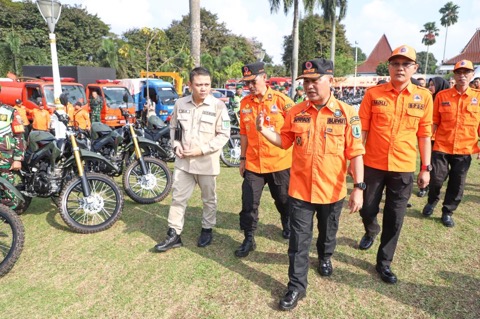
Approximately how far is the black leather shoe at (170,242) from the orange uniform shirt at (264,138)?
1.00 meters

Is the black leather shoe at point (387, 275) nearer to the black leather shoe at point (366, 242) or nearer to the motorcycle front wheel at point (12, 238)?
the black leather shoe at point (366, 242)

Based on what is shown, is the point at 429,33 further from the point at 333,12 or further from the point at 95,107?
the point at 95,107

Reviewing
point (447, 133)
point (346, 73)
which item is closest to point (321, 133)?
point (447, 133)

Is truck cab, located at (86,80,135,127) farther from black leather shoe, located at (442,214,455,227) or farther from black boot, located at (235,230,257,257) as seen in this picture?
black leather shoe, located at (442,214,455,227)

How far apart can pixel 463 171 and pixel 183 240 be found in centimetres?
336

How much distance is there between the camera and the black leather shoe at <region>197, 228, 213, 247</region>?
3637 millimetres

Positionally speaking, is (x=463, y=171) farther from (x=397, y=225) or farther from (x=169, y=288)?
(x=169, y=288)

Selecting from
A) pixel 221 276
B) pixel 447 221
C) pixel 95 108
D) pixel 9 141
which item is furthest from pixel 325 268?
pixel 95 108

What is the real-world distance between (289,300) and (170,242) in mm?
1414

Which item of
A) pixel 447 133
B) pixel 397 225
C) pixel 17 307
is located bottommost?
pixel 17 307

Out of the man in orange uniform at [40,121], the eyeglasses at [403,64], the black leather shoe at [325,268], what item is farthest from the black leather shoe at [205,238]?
the man in orange uniform at [40,121]

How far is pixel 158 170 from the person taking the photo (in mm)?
5031

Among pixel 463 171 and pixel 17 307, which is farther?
pixel 463 171

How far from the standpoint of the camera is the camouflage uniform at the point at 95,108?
11586 millimetres
